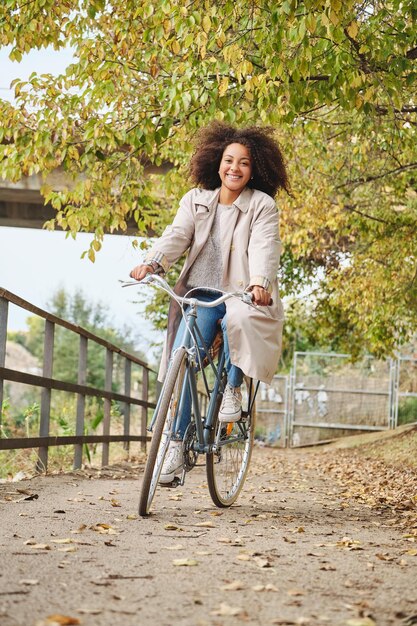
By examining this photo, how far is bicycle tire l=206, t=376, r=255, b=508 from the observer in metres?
5.58

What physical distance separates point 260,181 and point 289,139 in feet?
17.2

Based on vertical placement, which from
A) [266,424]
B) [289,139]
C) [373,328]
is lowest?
[266,424]

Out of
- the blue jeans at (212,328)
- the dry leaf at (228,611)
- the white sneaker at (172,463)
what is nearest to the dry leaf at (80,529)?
the white sneaker at (172,463)

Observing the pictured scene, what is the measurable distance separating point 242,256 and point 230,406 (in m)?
0.87

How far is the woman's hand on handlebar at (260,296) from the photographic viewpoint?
16.6 feet

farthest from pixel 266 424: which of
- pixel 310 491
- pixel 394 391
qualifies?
pixel 310 491

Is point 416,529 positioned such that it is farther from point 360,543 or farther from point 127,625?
point 127,625

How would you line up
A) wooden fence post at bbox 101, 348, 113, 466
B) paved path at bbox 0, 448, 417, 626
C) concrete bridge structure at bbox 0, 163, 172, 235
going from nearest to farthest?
1. paved path at bbox 0, 448, 417, 626
2. wooden fence post at bbox 101, 348, 113, 466
3. concrete bridge structure at bbox 0, 163, 172, 235

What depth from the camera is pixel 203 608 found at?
3016 millimetres

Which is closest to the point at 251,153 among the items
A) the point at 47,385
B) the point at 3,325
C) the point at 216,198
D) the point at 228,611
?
the point at 216,198

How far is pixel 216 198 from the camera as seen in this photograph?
571 cm

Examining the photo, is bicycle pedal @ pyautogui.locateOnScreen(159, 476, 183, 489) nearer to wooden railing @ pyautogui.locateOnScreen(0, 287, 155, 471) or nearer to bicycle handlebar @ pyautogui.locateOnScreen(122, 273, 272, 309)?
bicycle handlebar @ pyautogui.locateOnScreen(122, 273, 272, 309)

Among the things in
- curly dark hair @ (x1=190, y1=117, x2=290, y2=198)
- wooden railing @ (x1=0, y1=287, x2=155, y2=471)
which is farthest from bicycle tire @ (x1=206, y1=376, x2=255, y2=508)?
wooden railing @ (x1=0, y1=287, x2=155, y2=471)

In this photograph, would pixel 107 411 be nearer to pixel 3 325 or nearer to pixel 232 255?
pixel 3 325
